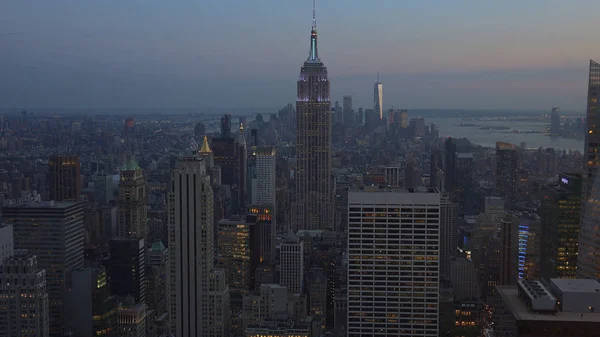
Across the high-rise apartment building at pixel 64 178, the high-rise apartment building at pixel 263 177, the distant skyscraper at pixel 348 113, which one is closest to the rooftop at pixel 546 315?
the high-rise apartment building at pixel 64 178

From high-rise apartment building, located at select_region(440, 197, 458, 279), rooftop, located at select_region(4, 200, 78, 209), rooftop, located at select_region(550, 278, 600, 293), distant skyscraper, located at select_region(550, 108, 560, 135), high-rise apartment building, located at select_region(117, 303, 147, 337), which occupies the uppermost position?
distant skyscraper, located at select_region(550, 108, 560, 135)

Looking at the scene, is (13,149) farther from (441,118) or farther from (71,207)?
(441,118)

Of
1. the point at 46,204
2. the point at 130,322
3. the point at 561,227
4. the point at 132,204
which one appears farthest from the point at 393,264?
the point at 132,204

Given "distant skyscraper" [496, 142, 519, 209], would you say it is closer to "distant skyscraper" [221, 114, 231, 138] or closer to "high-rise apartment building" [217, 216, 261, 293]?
"high-rise apartment building" [217, 216, 261, 293]

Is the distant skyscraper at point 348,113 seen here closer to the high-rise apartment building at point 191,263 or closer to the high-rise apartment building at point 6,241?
the high-rise apartment building at point 191,263

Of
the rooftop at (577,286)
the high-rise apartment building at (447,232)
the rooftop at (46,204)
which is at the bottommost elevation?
the high-rise apartment building at (447,232)

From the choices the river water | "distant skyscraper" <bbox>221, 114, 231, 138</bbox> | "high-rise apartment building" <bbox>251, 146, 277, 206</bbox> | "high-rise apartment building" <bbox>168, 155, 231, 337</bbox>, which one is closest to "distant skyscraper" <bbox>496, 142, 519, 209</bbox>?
the river water
